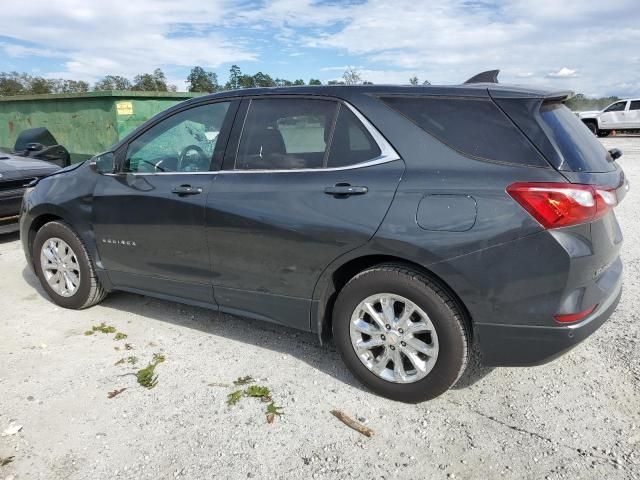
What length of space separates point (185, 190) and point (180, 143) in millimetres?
479

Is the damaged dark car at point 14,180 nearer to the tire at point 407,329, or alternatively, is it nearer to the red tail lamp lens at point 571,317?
the tire at point 407,329

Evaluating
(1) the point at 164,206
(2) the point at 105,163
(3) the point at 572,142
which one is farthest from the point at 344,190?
(2) the point at 105,163

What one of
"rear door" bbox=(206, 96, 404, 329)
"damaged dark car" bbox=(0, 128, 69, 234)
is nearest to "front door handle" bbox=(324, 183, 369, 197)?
"rear door" bbox=(206, 96, 404, 329)

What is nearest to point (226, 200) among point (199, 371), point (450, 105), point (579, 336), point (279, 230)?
point (279, 230)

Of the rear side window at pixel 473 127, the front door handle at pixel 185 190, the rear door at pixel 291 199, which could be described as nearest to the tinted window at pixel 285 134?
the rear door at pixel 291 199

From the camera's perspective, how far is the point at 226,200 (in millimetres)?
3312

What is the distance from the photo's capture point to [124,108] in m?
10.0

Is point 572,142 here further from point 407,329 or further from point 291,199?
point 291,199

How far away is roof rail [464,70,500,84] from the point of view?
334 centimetres

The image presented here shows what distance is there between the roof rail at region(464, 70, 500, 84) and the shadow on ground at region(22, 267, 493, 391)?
182 centimetres

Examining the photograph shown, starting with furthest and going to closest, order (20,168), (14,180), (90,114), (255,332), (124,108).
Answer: (90,114) < (124,108) < (20,168) < (14,180) < (255,332)

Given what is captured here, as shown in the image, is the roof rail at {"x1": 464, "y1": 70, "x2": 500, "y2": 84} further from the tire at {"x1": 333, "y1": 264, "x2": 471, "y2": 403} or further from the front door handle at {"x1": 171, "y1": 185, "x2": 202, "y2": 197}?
the front door handle at {"x1": 171, "y1": 185, "x2": 202, "y2": 197}

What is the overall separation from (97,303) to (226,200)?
6.44 feet

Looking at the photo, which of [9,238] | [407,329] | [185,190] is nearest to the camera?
[407,329]
